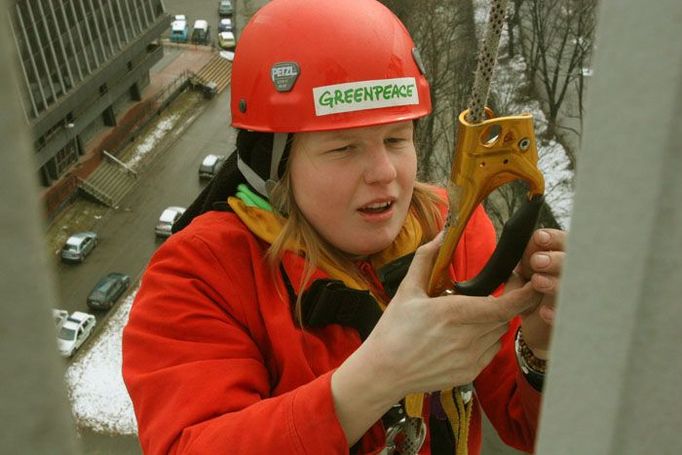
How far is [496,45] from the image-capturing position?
4.35ft

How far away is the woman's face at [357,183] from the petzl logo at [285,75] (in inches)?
7.4

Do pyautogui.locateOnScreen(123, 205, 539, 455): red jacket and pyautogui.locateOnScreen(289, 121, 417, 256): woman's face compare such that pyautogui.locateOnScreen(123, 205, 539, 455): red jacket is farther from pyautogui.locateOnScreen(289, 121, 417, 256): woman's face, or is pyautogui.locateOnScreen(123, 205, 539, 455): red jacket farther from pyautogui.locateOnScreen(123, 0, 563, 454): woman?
pyautogui.locateOnScreen(289, 121, 417, 256): woman's face

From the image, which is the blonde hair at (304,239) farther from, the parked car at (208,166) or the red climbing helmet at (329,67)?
the parked car at (208,166)

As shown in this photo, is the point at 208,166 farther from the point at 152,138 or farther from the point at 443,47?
the point at 443,47

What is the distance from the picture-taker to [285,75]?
237 cm

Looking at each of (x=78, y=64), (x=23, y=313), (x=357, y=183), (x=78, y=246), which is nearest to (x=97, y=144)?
(x=78, y=64)

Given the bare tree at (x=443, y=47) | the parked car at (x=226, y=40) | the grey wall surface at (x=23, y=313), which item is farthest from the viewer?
the parked car at (x=226, y=40)

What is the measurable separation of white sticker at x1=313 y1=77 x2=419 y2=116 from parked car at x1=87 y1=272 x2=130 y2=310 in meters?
13.7

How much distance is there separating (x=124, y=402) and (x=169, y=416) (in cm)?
1153

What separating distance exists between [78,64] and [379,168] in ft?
61.4

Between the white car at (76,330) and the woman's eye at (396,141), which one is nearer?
the woman's eye at (396,141)

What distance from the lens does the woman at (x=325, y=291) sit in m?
1.75

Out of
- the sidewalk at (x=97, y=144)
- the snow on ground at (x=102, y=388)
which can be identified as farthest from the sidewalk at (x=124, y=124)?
the snow on ground at (x=102, y=388)

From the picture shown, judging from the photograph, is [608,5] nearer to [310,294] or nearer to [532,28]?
[310,294]
